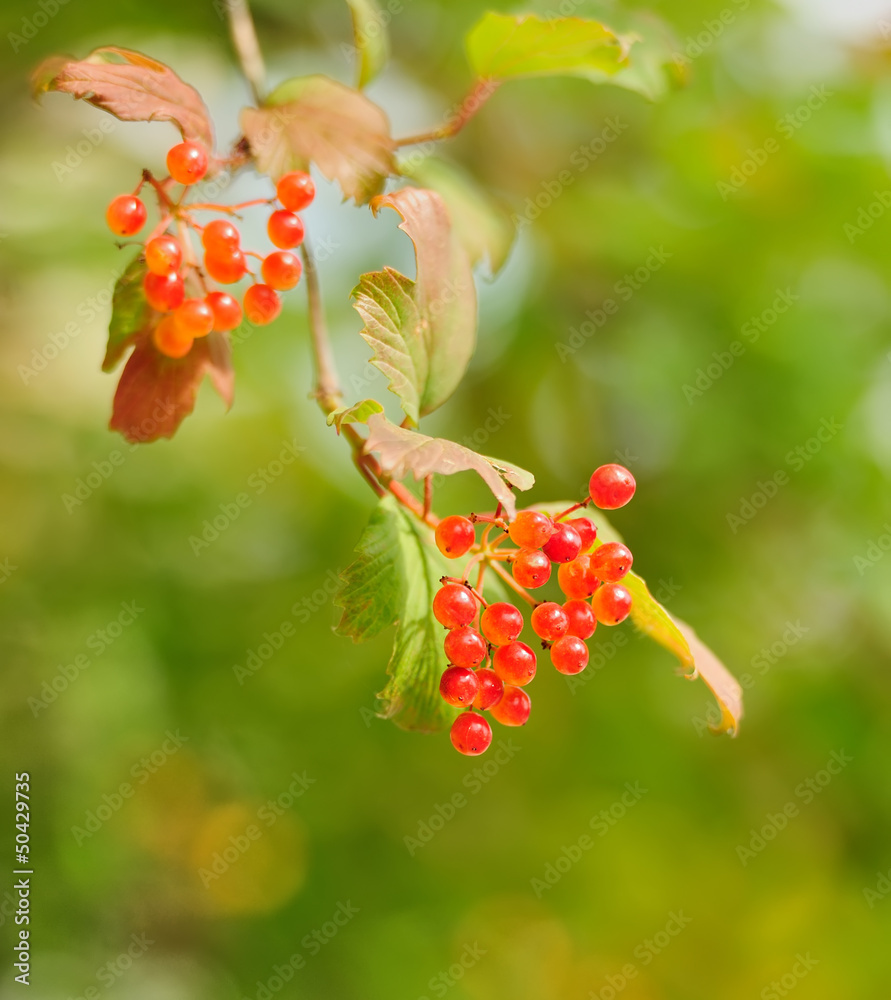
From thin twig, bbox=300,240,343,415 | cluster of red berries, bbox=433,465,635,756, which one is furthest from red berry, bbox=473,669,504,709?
thin twig, bbox=300,240,343,415

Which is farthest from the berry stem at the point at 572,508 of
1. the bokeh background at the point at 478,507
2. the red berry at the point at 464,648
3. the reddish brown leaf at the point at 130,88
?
the bokeh background at the point at 478,507

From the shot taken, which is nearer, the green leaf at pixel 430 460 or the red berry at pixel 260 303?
the green leaf at pixel 430 460

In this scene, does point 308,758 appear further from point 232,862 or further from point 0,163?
point 0,163

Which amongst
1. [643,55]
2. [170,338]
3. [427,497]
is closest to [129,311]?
[170,338]

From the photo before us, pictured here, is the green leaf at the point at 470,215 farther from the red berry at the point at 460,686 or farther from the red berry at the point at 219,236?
the red berry at the point at 460,686

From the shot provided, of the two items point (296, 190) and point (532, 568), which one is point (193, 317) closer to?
point (296, 190)

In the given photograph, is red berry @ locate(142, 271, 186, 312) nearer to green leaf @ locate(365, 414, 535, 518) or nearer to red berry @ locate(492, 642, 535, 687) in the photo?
green leaf @ locate(365, 414, 535, 518)
